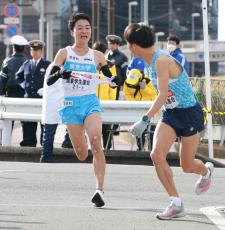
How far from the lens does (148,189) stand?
11195mm

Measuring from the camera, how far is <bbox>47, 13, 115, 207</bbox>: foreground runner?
32.8 ft

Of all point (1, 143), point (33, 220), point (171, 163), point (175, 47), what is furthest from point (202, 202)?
point (1, 143)

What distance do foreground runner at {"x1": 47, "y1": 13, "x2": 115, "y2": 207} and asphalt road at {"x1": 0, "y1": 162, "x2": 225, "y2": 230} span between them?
637mm

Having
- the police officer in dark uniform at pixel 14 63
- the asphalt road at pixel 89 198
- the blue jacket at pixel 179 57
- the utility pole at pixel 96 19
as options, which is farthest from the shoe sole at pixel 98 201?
the utility pole at pixel 96 19

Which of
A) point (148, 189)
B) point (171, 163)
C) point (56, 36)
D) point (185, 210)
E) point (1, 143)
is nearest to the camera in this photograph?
point (185, 210)

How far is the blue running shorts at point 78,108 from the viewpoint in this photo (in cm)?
1002

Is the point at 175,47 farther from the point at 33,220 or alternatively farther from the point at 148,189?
the point at 33,220

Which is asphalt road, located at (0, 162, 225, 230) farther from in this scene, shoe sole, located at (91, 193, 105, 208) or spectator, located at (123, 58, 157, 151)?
spectator, located at (123, 58, 157, 151)

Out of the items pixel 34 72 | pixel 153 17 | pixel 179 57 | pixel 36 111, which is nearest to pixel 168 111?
pixel 179 57

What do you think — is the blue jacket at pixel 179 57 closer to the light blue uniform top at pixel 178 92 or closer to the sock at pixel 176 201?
the light blue uniform top at pixel 178 92

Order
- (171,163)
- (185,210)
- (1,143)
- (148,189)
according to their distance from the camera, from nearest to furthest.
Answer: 1. (185,210)
2. (148,189)
3. (171,163)
4. (1,143)

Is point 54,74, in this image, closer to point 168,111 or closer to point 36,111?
point 168,111

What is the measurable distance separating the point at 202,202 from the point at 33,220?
6.98ft

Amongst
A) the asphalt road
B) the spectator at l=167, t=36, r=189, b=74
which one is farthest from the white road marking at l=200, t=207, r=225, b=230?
the spectator at l=167, t=36, r=189, b=74
